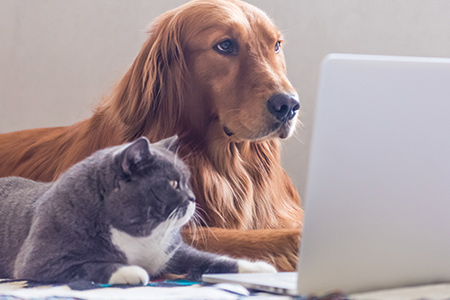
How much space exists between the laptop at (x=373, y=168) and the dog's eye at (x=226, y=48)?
31.0 inches

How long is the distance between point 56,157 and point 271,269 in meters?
0.86

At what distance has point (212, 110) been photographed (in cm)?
159

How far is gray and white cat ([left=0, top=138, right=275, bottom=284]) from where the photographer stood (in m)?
1.07

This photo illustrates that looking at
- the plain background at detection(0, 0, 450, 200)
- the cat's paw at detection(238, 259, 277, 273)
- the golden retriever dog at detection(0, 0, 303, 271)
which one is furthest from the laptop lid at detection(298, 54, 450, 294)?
the plain background at detection(0, 0, 450, 200)

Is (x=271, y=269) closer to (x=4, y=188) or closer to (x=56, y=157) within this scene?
(x=4, y=188)

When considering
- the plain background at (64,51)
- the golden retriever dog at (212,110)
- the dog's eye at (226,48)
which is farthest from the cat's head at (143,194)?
the plain background at (64,51)

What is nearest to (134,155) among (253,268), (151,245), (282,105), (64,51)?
(151,245)

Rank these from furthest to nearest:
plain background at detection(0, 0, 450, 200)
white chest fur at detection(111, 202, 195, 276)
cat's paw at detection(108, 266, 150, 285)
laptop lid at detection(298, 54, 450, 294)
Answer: plain background at detection(0, 0, 450, 200) < white chest fur at detection(111, 202, 195, 276) < cat's paw at detection(108, 266, 150, 285) < laptop lid at detection(298, 54, 450, 294)

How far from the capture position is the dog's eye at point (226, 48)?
1.55 metres

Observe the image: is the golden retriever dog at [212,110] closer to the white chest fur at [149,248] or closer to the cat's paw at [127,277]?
the white chest fur at [149,248]

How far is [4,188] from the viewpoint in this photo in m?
1.36

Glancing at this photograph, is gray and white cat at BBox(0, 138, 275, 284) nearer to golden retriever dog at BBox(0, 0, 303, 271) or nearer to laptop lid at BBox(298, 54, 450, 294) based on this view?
golden retriever dog at BBox(0, 0, 303, 271)

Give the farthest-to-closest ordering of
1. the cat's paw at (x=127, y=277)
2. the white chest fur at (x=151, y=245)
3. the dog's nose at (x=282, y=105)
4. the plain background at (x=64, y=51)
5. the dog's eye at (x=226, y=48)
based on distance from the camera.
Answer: the plain background at (x=64, y=51) < the dog's eye at (x=226, y=48) < the dog's nose at (x=282, y=105) < the white chest fur at (x=151, y=245) < the cat's paw at (x=127, y=277)

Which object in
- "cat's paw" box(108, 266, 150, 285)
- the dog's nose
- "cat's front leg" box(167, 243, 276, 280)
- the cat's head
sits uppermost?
the dog's nose
